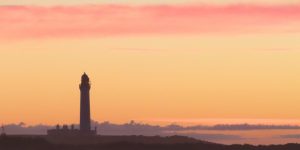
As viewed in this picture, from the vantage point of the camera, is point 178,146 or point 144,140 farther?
point 144,140

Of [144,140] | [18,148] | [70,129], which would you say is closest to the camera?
[18,148]

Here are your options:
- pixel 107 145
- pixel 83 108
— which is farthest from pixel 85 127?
pixel 107 145

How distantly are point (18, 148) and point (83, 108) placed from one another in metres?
34.7

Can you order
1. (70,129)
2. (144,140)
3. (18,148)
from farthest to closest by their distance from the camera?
(70,129)
(144,140)
(18,148)

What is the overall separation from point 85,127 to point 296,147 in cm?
3555

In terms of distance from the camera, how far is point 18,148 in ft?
261

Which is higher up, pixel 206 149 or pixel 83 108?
pixel 83 108

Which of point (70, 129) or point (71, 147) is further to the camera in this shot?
point (70, 129)

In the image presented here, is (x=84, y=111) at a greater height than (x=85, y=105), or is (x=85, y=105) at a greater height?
(x=85, y=105)

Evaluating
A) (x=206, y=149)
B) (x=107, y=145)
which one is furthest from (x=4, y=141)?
(x=206, y=149)

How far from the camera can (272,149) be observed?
8269 cm

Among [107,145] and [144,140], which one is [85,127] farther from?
[107,145]

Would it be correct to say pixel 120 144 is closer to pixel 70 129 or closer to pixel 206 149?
pixel 206 149

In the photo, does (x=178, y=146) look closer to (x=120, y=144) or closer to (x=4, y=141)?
(x=120, y=144)
